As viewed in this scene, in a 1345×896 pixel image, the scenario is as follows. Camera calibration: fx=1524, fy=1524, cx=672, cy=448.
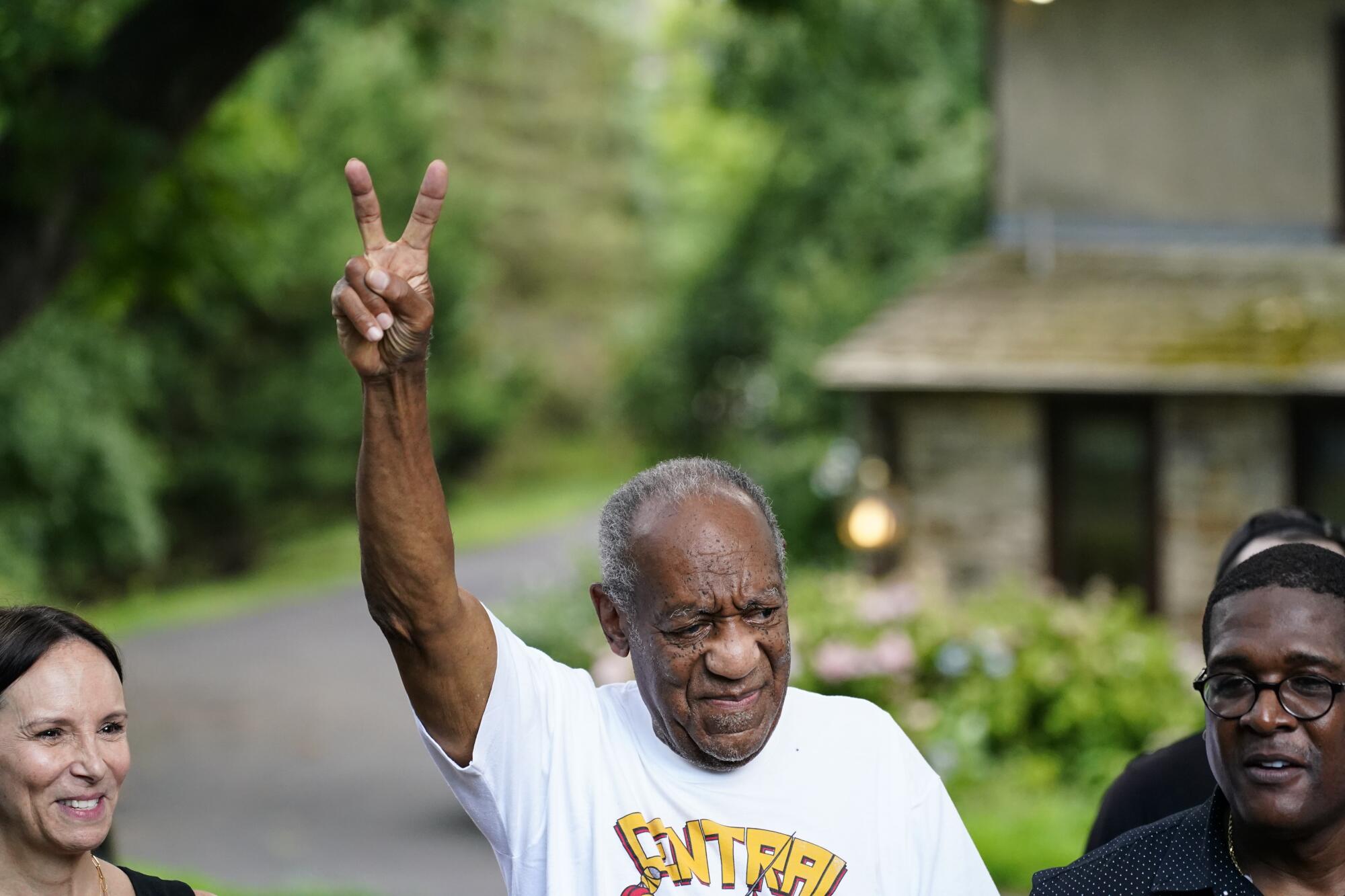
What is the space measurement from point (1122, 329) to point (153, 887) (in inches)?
356

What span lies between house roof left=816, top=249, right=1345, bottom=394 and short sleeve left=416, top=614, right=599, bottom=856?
8.23 m

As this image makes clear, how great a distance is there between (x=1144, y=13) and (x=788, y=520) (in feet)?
22.2

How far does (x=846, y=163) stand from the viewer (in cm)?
1708

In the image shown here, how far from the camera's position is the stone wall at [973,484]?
10.9 metres

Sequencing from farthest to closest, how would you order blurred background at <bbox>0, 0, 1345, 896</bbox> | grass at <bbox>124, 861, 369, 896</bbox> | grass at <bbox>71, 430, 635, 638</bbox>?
grass at <bbox>71, 430, 635, 638</bbox>, blurred background at <bbox>0, 0, 1345, 896</bbox>, grass at <bbox>124, 861, 369, 896</bbox>

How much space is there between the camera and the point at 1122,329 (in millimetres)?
10469

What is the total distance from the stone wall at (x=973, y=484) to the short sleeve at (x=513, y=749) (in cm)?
879

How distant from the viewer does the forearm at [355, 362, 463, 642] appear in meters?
2.13

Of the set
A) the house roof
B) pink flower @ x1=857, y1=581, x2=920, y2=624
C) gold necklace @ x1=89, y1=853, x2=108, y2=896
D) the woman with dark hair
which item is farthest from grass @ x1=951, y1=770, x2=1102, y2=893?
the woman with dark hair

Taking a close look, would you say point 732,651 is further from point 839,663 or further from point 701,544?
point 839,663

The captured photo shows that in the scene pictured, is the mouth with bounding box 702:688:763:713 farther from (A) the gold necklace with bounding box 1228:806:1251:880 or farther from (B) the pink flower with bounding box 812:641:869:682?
(B) the pink flower with bounding box 812:641:869:682

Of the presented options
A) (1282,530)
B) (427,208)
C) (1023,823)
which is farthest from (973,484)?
(427,208)

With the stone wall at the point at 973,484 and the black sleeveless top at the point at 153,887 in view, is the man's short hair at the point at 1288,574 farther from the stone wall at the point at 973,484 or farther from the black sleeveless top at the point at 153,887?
the stone wall at the point at 973,484

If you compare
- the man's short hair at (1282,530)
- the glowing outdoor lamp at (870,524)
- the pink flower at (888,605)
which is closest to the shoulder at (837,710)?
the man's short hair at (1282,530)
